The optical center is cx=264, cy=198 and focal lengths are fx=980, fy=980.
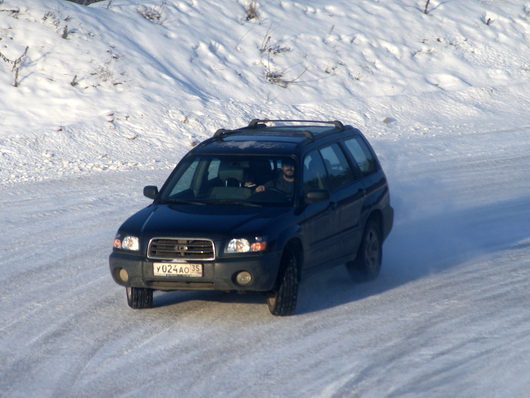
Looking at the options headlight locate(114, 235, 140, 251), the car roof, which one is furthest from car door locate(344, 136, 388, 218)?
headlight locate(114, 235, 140, 251)

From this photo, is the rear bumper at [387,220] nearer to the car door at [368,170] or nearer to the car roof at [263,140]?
the car door at [368,170]

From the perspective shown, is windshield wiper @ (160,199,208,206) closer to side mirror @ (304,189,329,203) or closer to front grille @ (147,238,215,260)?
front grille @ (147,238,215,260)

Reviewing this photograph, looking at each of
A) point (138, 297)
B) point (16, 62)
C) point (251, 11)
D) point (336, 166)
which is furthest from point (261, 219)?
point (251, 11)

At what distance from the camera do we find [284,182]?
9.74 meters

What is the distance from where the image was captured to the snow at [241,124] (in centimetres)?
781

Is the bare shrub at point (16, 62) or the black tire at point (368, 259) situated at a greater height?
the black tire at point (368, 259)

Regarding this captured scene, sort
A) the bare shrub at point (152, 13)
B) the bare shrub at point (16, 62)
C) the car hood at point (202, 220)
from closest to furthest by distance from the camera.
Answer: the car hood at point (202, 220) → the bare shrub at point (16, 62) → the bare shrub at point (152, 13)

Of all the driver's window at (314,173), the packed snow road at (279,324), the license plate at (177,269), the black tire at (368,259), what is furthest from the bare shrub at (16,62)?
the license plate at (177,269)

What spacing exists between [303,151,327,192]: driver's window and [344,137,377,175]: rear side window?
2.73 feet

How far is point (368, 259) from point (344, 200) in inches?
35.2

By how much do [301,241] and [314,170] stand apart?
39.5 inches

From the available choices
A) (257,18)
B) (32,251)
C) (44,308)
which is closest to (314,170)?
(44,308)

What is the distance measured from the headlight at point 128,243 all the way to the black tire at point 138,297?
1.58 ft

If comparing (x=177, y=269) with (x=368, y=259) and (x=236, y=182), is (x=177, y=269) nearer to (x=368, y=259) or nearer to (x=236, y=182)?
(x=236, y=182)
